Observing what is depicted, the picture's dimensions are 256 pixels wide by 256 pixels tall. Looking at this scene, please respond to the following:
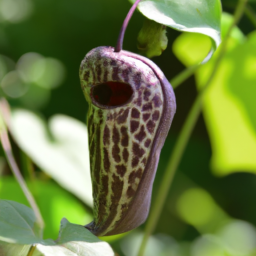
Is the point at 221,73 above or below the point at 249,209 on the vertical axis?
above

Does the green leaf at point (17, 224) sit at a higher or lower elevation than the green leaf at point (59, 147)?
higher

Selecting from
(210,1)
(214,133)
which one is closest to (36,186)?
(214,133)

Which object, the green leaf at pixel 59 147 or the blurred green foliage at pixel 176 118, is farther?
the blurred green foliage at pixel 176 118

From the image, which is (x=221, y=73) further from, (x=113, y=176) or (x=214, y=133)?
(x=113, y=176)

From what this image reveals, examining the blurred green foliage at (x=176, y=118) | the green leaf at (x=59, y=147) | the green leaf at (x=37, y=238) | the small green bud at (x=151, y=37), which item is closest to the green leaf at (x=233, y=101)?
the blurred green foliage at (x=176, y=118)

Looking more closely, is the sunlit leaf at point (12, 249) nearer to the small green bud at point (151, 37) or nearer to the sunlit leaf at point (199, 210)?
the small green bud at point (151, 37)

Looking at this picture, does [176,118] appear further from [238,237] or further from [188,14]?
[188,14]

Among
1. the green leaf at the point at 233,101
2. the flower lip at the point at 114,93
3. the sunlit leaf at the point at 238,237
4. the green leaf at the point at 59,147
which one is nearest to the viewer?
the flower lip at the point at 114,93
